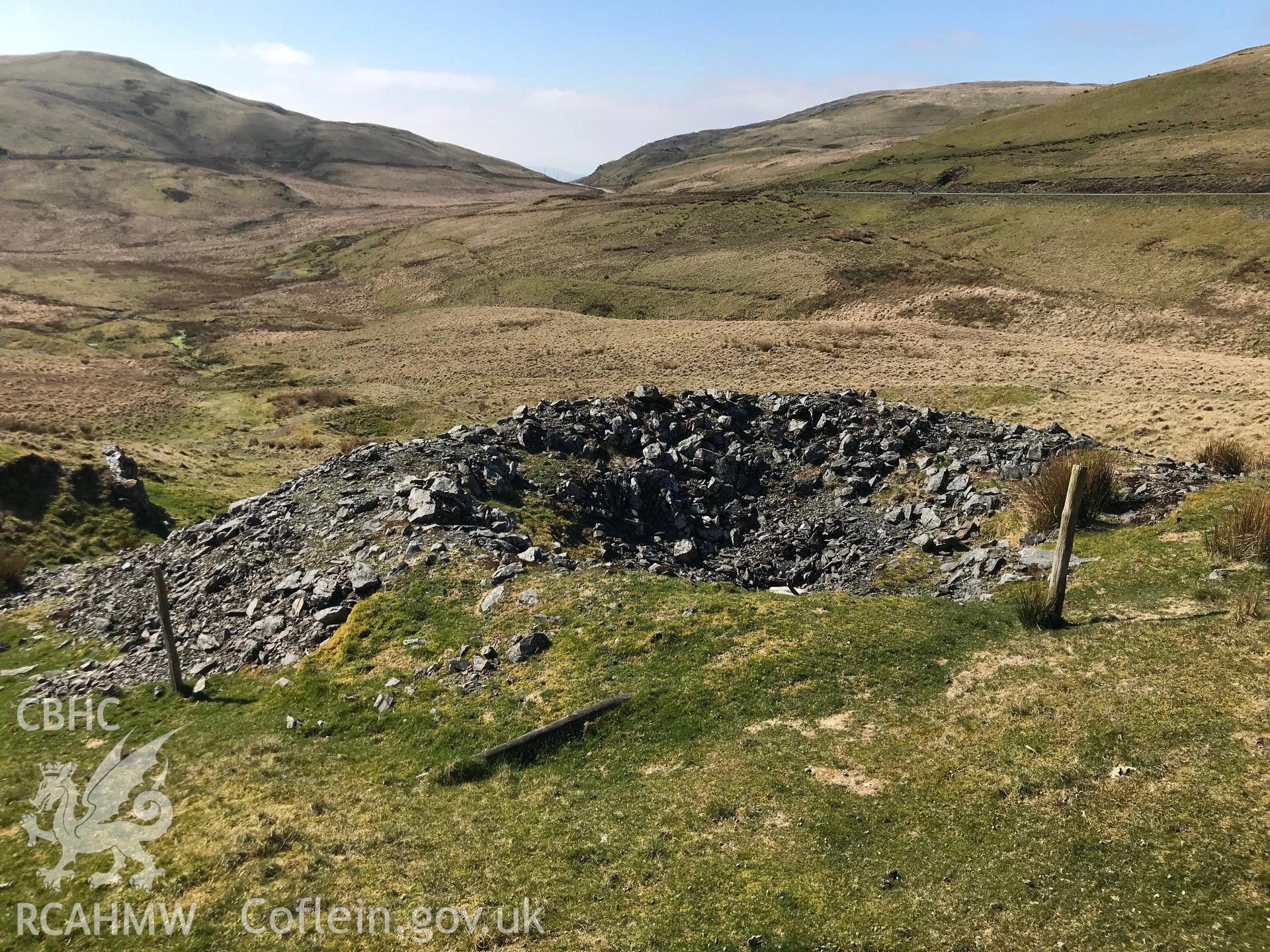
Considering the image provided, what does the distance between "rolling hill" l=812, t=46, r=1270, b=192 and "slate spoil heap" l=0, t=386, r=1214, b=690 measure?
305 feet

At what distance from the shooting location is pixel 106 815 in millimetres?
15094

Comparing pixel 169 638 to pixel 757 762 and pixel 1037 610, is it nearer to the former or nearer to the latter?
pixel 757 762

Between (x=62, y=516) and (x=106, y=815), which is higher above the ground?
(x=62, y=516)

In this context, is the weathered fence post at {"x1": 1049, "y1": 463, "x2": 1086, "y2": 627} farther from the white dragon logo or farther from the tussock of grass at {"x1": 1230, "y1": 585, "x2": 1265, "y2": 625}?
the white dragon logo

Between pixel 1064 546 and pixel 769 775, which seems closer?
pixel 769 775

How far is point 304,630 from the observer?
851 inches

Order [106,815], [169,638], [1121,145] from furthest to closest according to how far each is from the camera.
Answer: [1121,145] → [169,638] → [106,815]

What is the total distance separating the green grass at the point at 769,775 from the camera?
1012 cm

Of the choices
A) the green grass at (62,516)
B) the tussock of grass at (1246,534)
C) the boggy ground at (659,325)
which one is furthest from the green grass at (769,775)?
the boggy ground at (659,325)

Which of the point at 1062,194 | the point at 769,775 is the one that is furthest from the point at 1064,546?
the point at 1062,194

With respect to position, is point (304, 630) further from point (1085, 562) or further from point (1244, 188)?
point (1244, 188)

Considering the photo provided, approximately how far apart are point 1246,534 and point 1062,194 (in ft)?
357

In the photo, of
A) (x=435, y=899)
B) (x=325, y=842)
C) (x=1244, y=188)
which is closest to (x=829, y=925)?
(x=435, y=899)

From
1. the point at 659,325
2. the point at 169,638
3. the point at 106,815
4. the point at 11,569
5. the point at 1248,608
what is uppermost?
the point at 659,325
